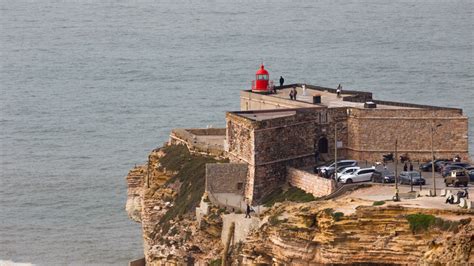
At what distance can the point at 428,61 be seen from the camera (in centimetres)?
16062

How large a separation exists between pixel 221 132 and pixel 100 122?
50073 mm

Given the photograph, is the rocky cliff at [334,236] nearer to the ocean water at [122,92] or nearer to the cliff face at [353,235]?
the cliff face at [353,235]

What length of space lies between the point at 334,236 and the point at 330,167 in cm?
1161

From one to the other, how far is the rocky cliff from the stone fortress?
214 centimetres

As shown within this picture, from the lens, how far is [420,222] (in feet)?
191

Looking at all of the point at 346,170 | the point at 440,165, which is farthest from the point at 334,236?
the point at 440,165

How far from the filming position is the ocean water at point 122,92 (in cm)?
10669

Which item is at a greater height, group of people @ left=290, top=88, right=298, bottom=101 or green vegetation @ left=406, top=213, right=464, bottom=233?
group of people @ left=290, top=88, right=298, bottom=101

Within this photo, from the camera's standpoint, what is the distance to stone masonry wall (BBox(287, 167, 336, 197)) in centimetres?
6856

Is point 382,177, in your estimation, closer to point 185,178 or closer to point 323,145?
point 323,145

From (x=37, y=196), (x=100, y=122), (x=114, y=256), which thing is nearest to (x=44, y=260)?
(x=114, y=256)

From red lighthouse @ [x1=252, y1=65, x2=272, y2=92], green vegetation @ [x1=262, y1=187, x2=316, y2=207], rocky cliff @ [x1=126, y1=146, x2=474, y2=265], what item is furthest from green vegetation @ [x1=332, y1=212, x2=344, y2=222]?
red lighthouse @ [x1=252, y1=65, x2=272, y2=92]

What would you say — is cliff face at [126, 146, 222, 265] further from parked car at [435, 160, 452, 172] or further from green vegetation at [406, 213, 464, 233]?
green vegetation at [406, 213, 464, 233]

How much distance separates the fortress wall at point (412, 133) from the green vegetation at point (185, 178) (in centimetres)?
722
